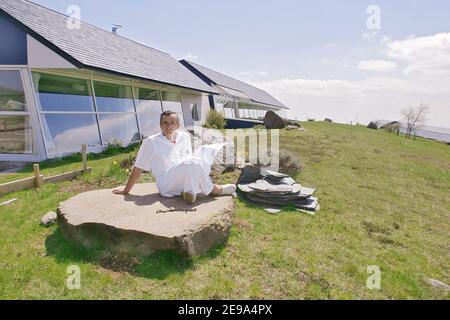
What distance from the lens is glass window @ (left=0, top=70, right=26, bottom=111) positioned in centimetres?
987

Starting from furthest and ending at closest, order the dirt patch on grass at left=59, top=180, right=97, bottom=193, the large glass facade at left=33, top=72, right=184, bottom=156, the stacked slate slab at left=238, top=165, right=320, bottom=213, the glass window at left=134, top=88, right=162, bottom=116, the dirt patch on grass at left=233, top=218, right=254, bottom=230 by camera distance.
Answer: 1. the glass window at left=134, top=88, right=162, bottom=116
2. the large glass facade at left=33, top=72, right=184, bottom=156
3. the dirt patch on grass at left=59, top=180, right=97, bottom=193
4. the stacked slate slab at left=238, top=165, right=320, bottom=213
5. the dirt patch on grass at left=233, top=218, right=254, bottom=230

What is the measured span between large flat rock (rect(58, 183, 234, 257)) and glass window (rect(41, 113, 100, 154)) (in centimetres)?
626

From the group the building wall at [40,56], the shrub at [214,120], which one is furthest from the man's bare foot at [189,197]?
the shrub at [214,120]

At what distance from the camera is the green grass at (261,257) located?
136 inches

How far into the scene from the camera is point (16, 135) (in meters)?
10.0

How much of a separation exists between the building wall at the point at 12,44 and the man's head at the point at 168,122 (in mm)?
7609

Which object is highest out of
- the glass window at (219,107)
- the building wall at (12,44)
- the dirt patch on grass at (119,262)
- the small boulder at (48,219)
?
the building wall at (12,44)

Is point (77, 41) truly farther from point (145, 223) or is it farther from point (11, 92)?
point (145, 223)

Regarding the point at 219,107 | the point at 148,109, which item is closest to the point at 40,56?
the point at 148,109

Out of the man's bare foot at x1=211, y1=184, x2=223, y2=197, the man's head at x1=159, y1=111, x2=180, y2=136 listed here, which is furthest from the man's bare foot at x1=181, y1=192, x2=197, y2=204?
the man's head at x1=159, y1=111, x2=180, y2=136

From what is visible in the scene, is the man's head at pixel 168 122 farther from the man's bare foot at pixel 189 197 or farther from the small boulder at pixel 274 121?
the small boulder at pixel 274 121

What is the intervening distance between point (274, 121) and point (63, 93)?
14.3m

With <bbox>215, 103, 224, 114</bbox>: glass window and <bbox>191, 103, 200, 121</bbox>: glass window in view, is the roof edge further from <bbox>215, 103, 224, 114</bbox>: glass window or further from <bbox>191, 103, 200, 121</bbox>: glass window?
<bbox>215, 103, 224, 114</bbox>: glass window
